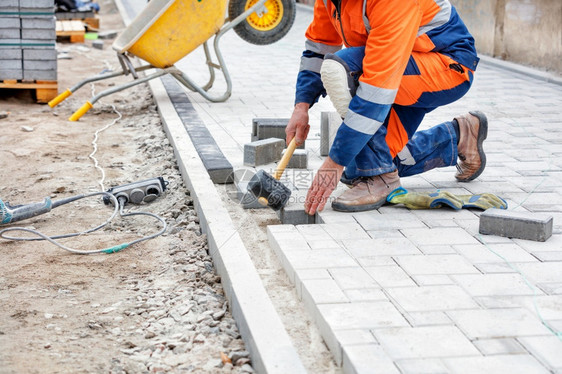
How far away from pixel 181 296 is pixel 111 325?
393mm

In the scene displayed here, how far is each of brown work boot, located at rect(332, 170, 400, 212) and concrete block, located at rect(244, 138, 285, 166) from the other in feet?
3.36

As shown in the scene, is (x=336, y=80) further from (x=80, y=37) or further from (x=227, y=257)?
(x=80, y=37)

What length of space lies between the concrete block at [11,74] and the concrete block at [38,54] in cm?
18

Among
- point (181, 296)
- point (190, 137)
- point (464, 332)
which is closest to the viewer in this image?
point (464, 332)

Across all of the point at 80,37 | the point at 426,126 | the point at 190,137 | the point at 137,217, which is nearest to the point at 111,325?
the point at 137,217

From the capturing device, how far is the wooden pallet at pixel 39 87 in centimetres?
814

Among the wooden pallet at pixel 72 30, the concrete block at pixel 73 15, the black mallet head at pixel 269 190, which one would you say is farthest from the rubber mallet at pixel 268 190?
the concrete block at pixel 73 15

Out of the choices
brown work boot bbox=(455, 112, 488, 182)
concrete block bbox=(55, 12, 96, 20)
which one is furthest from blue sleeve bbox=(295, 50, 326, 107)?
concrete block bbox=(55, 12, 96, 20)

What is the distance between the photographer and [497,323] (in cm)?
290

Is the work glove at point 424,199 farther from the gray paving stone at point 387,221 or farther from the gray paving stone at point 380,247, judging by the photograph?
the gray paving stone at point 380,247

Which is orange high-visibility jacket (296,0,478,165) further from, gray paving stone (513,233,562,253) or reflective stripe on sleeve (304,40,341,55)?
gray paving stone (513,233,562,253)

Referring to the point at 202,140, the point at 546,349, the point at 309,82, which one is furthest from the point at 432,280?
the point at 202,140

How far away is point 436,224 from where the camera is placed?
402 cm

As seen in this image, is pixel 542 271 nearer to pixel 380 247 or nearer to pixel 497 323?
pixel 497 323
